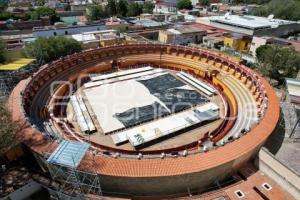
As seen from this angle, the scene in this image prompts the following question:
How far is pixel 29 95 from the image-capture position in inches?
1369

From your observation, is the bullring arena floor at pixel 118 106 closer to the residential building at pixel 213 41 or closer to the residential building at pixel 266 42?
the residential building at pixel 213 41

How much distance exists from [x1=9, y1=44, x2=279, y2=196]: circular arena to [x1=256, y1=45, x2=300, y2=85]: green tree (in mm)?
8992

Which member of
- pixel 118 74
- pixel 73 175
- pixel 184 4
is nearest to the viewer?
pixel 73 175

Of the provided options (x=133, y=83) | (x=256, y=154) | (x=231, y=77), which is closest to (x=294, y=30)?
(x=231, y=77)

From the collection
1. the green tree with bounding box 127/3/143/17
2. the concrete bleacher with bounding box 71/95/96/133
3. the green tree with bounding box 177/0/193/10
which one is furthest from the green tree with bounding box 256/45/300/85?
the green tree with bounding box 177/0/193/10

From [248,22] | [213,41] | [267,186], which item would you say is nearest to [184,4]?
[248,22]

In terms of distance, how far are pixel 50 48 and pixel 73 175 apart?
35338mm

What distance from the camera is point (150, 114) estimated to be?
34594mm

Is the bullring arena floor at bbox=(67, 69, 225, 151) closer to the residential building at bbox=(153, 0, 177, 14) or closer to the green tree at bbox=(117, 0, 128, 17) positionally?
the green tree at bbox=(117, 0, 128, 17)

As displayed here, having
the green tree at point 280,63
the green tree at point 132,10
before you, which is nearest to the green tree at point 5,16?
the green tree at point 132,10

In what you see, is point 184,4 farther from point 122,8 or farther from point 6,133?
point 6,133

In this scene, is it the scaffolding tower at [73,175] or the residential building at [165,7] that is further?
the residential building at [165,7]

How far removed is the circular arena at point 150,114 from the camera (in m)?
21.8

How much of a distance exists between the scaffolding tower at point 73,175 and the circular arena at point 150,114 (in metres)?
0.79
